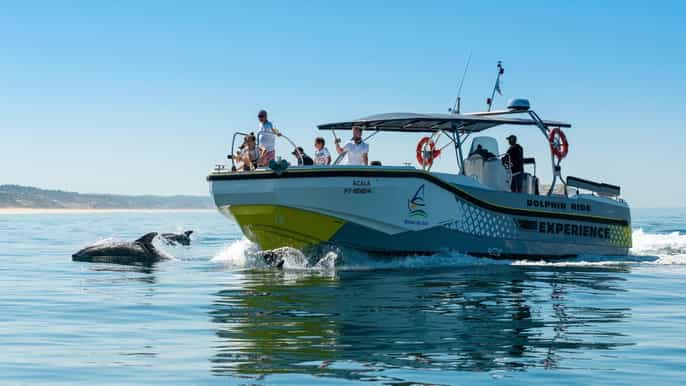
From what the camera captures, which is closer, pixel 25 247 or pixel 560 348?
pixel 560 348

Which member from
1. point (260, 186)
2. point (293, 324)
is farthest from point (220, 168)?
point (293, 324)

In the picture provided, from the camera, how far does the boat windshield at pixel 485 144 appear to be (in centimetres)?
1991

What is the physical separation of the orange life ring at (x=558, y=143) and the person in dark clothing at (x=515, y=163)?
0.68 m

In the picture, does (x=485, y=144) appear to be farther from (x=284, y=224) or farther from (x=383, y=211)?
(x=284, y=224)

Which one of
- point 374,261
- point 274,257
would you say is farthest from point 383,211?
point 274,257

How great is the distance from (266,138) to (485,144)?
4.80 metres

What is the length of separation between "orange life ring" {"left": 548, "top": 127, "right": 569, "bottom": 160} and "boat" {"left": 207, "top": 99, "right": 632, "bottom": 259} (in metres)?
0.02

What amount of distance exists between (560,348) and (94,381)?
4244 mm

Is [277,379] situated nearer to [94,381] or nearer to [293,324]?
[94,381]

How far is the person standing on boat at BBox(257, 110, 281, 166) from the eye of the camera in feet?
60.0

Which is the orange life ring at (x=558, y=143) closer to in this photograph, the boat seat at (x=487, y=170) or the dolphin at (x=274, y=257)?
the boat seat at (x=487, y=170)

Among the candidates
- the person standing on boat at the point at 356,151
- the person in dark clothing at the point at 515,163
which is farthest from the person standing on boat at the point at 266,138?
the person in dark clothing at the point at 515,163

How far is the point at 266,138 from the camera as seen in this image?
18.3 metres

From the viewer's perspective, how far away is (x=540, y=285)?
15.1 meters
